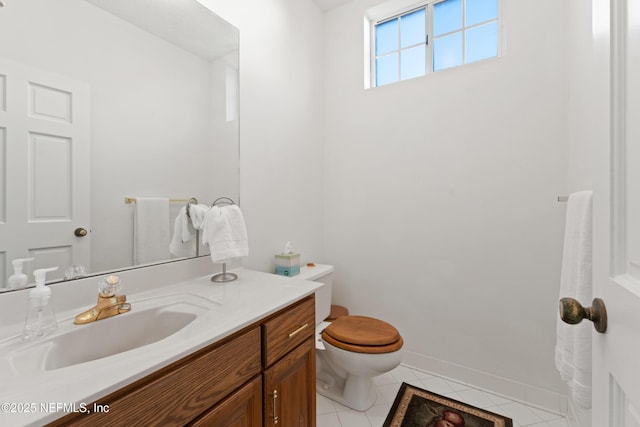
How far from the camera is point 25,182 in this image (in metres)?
0.80

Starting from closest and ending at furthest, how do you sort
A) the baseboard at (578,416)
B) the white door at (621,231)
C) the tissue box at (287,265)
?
the white door at (621,231) < the baseboard at (578,416) < the tissue box at (287,265)

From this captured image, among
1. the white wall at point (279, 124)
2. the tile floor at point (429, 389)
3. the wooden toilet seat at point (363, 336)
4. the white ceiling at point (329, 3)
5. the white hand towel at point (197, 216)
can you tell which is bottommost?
the tile floor at point (429, 389)

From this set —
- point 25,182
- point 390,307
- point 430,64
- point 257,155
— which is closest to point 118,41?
point 25,182

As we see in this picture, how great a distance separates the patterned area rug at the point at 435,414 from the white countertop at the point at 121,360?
98cm

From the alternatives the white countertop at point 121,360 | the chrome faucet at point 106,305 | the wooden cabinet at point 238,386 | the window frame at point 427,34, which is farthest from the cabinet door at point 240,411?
the window frame at point 427,34

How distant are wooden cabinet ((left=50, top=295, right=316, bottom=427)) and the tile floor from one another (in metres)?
0.43

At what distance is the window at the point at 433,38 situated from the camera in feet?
5.70

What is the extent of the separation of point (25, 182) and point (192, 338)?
26.8 inches

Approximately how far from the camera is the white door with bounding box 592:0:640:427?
1.30 ft

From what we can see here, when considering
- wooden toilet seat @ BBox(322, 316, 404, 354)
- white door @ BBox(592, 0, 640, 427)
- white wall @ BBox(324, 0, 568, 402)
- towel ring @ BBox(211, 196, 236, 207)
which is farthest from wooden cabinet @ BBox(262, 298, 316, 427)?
white wall @ BBox(324, 0, 568, 402)

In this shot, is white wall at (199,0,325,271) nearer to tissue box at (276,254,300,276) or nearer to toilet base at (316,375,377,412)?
tissue box at (276,254,300,276)

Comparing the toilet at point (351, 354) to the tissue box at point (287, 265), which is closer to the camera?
the toilet at point (351, 354)

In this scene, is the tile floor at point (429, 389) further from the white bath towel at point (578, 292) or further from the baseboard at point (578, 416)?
the white bath towel at point (578, 292)

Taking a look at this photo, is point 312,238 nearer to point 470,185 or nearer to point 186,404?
point 470,185
